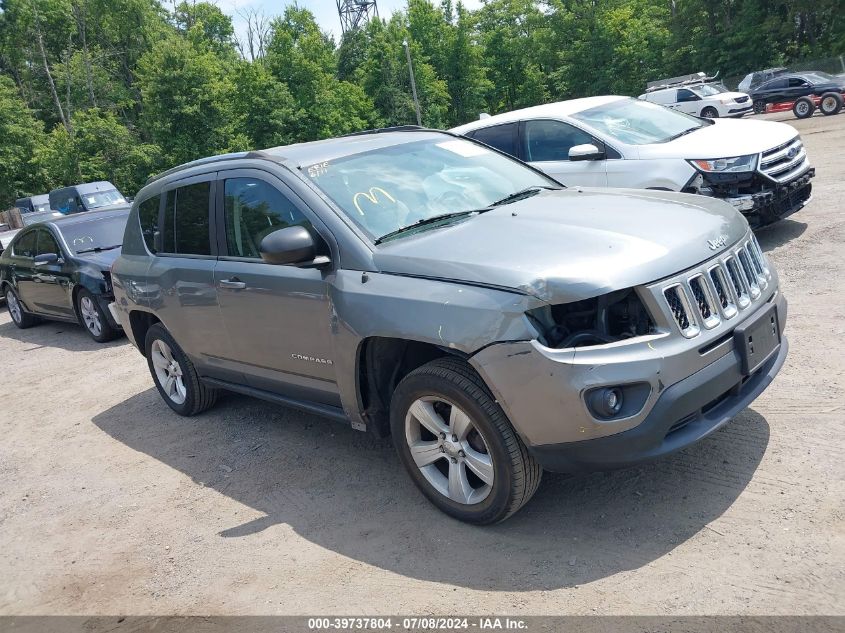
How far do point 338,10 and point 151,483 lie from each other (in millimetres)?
68104

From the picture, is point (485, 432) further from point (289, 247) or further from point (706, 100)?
point (706, 100)

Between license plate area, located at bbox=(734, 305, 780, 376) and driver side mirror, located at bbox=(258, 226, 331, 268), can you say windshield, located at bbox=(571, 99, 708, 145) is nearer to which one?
license plate area, located at bbox=(734, 305, 780, 376)

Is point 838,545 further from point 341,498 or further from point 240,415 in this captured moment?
point 240,415

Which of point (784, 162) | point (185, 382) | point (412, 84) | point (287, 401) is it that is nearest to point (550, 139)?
point (784, 162)

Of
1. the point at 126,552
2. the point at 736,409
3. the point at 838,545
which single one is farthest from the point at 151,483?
the point at 838,545

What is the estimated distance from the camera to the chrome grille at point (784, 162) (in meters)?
7.74

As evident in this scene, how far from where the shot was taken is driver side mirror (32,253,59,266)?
1002 cm

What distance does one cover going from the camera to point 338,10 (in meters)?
67.1

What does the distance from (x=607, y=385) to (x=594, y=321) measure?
393mm

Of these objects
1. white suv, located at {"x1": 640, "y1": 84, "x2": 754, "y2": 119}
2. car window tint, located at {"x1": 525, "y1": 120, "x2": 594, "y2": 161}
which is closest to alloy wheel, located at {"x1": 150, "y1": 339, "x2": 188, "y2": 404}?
car window tint, located at {"x1": 525, "y1": 120, "x2": 594, "y2": 161}

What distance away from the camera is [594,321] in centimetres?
346

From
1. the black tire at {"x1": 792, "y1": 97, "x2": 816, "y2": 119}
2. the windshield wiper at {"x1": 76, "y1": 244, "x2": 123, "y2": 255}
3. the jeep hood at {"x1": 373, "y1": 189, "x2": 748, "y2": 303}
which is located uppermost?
the jeep hood at {"x1": 373, "y1": 189, "x2": 748, "y2": 303}

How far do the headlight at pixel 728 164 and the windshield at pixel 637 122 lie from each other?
725 millimetres

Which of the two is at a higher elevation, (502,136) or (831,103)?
(502,136)
